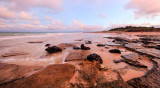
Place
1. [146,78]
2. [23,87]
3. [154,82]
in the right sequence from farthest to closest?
[146,78] → [154,82] → [23,87]

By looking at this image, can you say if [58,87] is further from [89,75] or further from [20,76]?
[20,76]

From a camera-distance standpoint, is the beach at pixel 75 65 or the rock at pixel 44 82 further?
the beach at pixel 75 65

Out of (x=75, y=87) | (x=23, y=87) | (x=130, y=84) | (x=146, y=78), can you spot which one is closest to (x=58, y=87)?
(x=75, y=87)

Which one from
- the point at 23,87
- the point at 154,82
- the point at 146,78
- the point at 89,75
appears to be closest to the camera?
the point at 23,87

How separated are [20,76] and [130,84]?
4.09 m

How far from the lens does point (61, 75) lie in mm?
2596

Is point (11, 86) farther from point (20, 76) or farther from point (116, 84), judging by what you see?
point (116, 84)

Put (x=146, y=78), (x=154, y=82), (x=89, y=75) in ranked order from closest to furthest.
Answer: (x=154, y=82), (x=146, y=78), (x=89, y=75)

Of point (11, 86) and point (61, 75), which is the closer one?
point (11, 86)

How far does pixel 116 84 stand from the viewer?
2125 millimetres

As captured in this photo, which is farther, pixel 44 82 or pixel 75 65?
pixel 75 65

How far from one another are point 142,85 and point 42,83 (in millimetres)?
3231

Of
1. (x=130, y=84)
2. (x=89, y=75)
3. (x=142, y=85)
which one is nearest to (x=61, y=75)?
(x=89, y=75)

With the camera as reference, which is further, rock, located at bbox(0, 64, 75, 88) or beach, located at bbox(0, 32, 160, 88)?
beach, located at bbox(0, 32, 160, 88)
